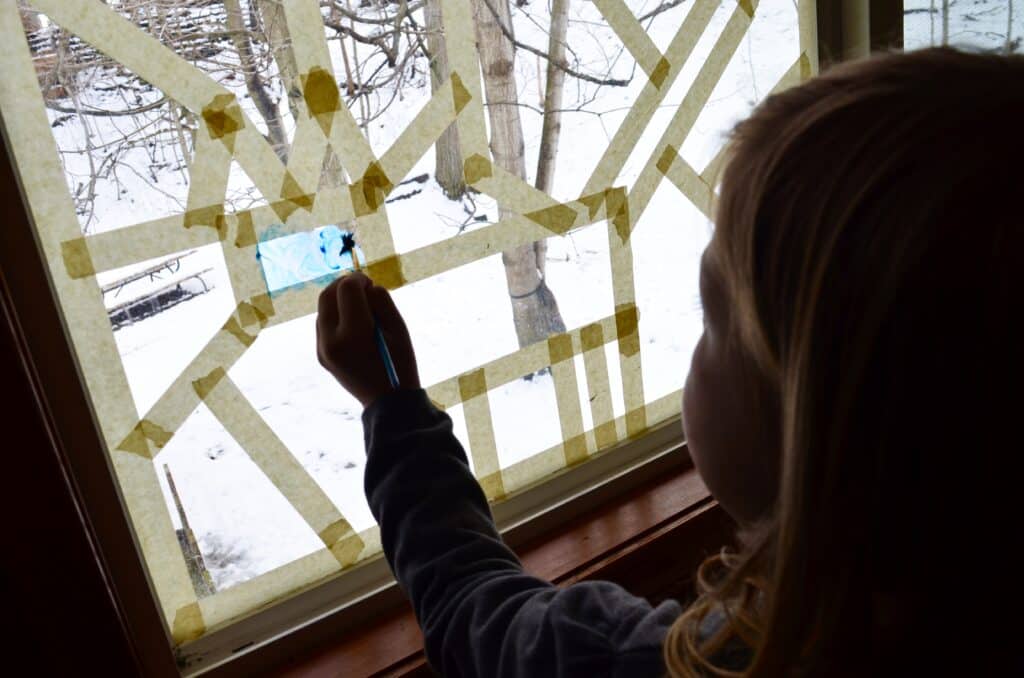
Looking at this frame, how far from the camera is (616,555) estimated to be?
0.96 meters

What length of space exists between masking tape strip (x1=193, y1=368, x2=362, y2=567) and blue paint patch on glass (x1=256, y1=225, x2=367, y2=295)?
0.10 metres

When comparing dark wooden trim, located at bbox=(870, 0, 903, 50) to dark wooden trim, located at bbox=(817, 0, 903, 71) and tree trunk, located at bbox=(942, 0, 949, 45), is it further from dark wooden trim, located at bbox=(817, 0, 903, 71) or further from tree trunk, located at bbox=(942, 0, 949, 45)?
tree trunk, located at bbox=(942, 0, 949, 45)

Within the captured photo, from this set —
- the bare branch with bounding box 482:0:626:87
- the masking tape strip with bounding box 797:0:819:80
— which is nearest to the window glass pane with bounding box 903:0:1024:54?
the masking tape strip with bounding box 797:0:819:80

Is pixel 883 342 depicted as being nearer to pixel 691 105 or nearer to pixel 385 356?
pixel 385 356

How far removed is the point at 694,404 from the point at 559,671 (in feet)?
0.72

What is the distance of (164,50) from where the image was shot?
68 cm

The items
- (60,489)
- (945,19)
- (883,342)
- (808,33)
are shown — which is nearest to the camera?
(883,342)

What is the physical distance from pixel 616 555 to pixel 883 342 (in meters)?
0.56

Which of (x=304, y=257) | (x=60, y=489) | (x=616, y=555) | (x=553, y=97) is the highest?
(x=553, y=97)

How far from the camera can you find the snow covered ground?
73 centimetres

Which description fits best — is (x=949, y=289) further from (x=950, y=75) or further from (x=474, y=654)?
(x=474, y=654)

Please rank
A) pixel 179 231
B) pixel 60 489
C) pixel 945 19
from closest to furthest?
pixel 60 489, pixel 179 231, pixel 945 19

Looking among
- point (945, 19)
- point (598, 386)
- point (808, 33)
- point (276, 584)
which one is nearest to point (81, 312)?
point (276, 584)

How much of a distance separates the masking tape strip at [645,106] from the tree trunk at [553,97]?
0.19 feet
